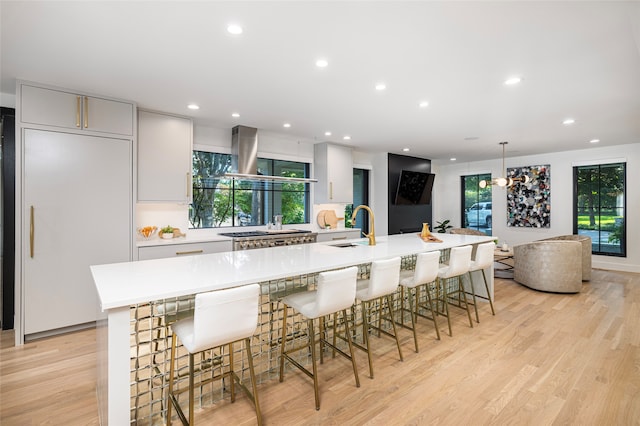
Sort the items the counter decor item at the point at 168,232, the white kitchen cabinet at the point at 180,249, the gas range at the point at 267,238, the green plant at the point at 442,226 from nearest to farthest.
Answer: the white kitchen cabinet at the point at 180,249 → the counter decor item at the point at 168,232 → the gas range at the point at 267,238 → the green plant at the point at 442,226

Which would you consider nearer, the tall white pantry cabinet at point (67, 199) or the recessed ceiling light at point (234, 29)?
the recessed ceiling light at point (234, 29)

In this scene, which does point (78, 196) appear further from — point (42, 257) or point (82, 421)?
point (82, 421)

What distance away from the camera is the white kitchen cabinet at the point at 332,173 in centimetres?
574

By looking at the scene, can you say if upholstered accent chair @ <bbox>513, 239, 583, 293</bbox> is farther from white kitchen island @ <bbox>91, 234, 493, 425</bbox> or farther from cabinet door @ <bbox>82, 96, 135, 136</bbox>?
cabinet door @ <bbox>82, 96, 135, 136</bbox>

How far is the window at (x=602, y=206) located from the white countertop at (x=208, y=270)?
5908 mm

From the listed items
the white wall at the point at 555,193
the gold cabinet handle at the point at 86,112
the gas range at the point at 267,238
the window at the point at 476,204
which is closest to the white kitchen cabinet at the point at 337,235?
the gas range at the point at 267,238

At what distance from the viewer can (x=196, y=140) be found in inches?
182

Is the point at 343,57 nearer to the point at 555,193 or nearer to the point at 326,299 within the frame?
the point at 326,299

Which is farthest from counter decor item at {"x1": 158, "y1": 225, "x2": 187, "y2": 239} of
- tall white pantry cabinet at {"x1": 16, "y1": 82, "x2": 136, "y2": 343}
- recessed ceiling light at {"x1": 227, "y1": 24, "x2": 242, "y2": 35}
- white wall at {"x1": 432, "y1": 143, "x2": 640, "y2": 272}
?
white wall at {"x1": 432, "y1": 143, "x2": 640, "y2": 272}

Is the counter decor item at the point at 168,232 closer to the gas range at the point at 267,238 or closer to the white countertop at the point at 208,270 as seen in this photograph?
the gas range at the point at 267,238

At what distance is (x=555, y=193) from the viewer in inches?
272

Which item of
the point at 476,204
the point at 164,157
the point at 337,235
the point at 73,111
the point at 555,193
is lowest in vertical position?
the point at 337,235

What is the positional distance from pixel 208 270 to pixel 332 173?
4.01m

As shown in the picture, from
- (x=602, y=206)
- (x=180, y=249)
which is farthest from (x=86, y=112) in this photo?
(x=602, y=206)
